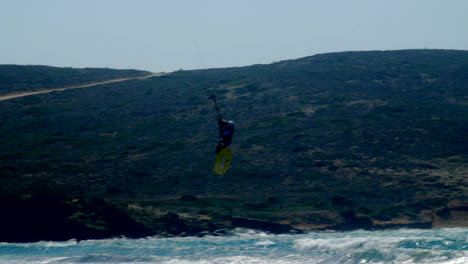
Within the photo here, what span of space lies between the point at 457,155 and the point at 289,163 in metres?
9.70

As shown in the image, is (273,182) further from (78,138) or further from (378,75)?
(378,75)

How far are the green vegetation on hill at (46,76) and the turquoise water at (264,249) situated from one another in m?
36.8

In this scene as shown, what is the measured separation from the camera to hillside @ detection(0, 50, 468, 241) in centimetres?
2662

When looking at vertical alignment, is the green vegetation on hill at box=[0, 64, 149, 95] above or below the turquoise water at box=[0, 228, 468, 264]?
above

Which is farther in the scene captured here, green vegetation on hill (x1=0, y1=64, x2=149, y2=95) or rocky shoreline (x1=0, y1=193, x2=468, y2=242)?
green vegetation on hill (x1=0, y1=64, x2=149, y2=95)

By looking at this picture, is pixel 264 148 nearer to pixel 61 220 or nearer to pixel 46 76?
pixel 61 220

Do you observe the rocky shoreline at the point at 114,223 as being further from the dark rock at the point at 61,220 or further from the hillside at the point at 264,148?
the hillside at the point at 264,148

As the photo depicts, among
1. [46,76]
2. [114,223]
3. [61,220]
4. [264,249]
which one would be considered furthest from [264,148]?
[46,76]

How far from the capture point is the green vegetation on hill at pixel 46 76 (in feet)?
189

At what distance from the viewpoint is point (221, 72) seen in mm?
61406

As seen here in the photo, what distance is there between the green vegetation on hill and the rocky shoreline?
107 ft

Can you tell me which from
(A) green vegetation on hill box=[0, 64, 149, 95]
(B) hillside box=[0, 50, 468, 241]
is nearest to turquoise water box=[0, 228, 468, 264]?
(B) hillside box=[0, 50, 468, 241]

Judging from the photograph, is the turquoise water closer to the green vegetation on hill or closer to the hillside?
the hillside

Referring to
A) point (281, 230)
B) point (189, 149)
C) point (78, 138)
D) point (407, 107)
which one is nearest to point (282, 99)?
point (407, 107)
